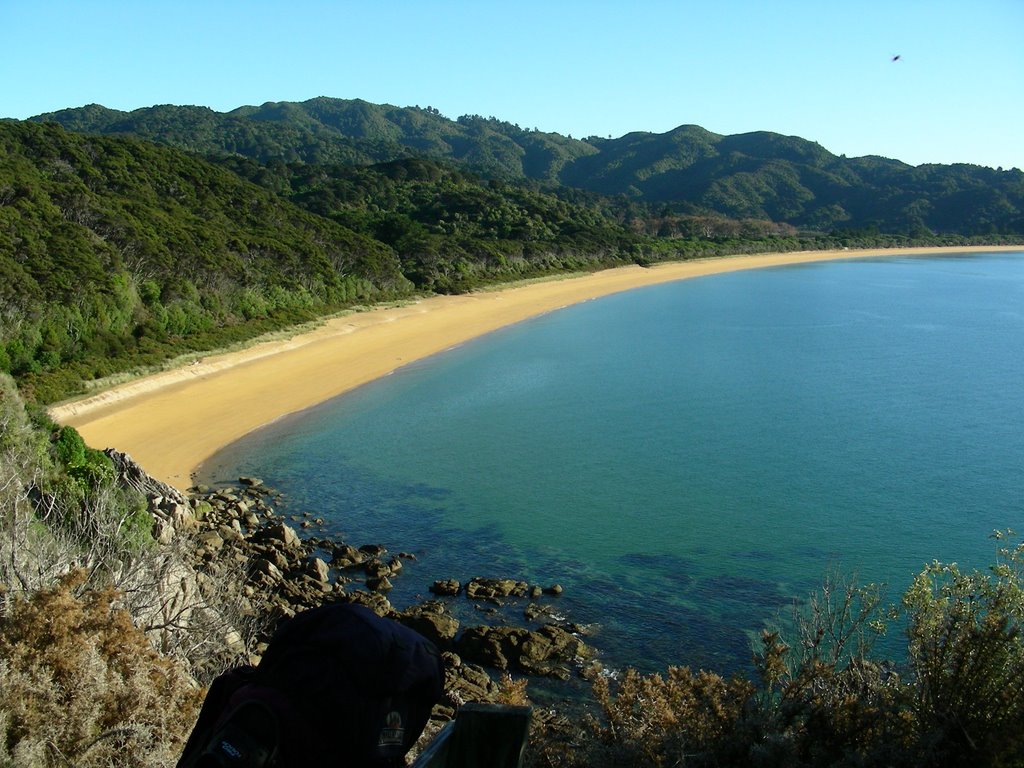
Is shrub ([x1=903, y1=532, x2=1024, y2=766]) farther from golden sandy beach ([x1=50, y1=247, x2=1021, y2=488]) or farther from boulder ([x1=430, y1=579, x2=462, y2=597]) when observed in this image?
golden sandy beach ([x1=50, y1=247, x2=1021, y2=488])

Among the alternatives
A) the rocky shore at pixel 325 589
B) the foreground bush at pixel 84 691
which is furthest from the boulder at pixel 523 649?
the foreground bush at pixel 84 691

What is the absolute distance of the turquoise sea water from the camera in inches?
571

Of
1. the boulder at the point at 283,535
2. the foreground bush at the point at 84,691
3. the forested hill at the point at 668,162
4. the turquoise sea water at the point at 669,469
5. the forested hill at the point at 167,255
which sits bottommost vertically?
the turquoise sea water at the point at 669,469

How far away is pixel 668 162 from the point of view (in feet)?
580

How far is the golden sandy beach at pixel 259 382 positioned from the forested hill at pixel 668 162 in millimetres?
57079

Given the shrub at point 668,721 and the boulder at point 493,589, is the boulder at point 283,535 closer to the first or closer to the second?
the boulder at point 493,589

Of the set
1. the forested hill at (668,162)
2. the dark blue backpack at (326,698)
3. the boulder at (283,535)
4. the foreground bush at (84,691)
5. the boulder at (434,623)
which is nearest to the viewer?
the dark blue backpack at (326,698)

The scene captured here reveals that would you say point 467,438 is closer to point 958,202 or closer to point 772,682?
point 772,682

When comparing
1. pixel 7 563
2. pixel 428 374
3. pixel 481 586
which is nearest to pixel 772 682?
pixel 7 563

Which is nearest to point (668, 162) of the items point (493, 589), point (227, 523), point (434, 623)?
point (227, 523)

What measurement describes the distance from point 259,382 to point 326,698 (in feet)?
83.8

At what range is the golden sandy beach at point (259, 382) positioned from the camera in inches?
816

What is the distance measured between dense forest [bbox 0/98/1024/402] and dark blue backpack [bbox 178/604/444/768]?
2064 centimetres

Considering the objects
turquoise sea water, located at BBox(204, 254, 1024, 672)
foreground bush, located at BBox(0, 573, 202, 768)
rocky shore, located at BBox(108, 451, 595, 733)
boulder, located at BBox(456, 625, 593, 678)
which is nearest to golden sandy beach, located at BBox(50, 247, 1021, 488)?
turquoise sea water, located at BBox(204, 254, 1024, 672)
